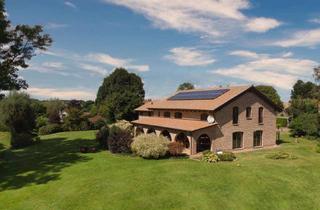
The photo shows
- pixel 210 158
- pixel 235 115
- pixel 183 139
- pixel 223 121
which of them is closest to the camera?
pixel 210 158

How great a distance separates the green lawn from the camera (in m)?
21.7

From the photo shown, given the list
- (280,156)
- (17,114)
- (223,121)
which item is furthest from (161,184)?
(17,114)

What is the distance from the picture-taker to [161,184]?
24.1 m

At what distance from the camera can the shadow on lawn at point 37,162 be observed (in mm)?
28016

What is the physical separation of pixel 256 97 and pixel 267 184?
57.2ft

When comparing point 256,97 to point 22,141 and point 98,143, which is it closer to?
point 98,143

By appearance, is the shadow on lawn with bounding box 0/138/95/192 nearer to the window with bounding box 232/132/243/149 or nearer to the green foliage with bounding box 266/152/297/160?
the window with bounding box 232/132/243/149

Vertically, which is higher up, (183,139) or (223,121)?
(223,121)

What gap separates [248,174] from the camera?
26516mm

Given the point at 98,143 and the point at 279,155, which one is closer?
the point at 279,155

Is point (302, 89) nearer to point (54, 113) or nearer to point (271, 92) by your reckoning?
point (271, 92)

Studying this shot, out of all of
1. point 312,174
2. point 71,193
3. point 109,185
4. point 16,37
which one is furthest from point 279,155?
point 16,37

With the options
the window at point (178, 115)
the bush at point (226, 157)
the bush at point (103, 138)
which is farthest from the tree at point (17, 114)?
the bush at point (226, 157)

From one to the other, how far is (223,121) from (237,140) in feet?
11.7
